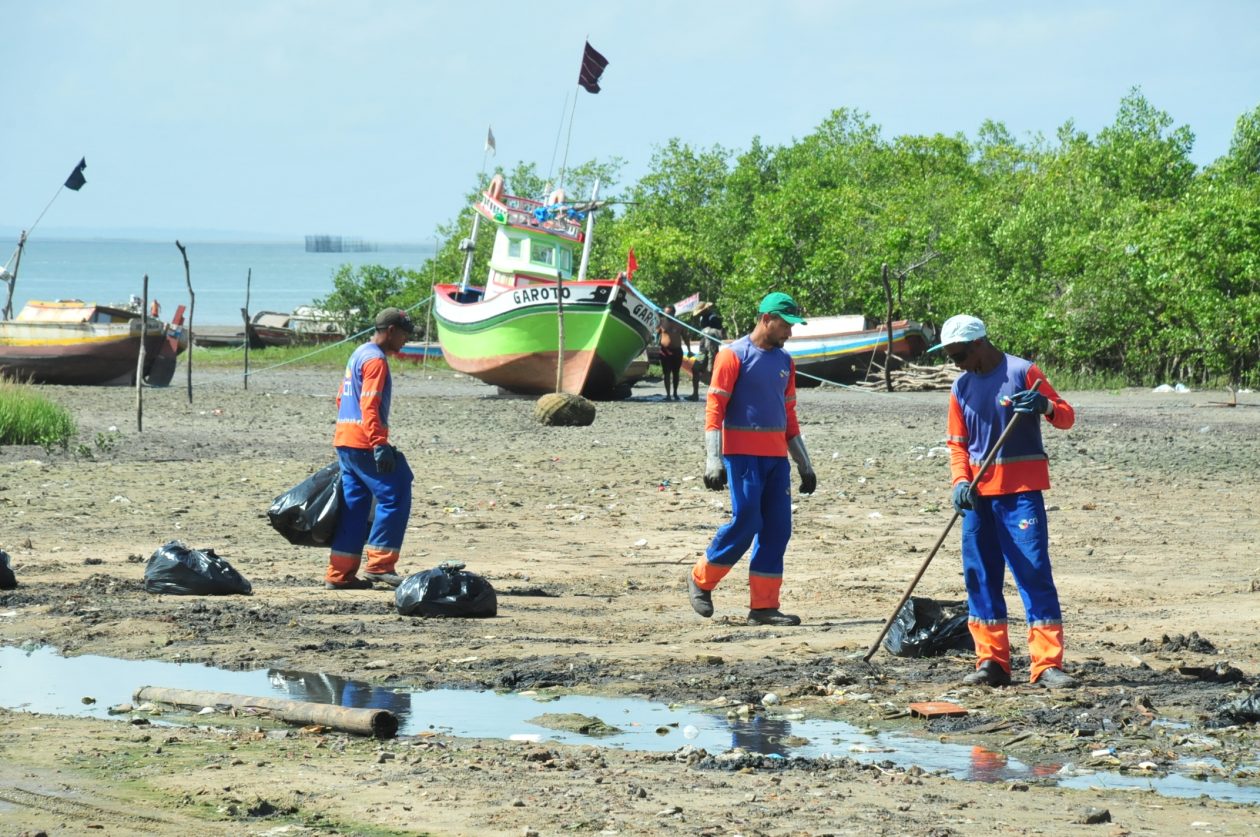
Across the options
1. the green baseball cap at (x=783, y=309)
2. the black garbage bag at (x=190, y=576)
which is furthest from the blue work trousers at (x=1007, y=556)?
the black garbage bag at (x=190, y=576)

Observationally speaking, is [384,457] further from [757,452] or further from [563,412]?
[563,412]

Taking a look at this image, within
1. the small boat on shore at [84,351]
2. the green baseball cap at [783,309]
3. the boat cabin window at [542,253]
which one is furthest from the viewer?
the boat cabin window at [542,253]

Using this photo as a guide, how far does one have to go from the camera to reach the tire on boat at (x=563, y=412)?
22.8 metres

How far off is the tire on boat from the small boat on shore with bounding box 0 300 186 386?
36.6 feet

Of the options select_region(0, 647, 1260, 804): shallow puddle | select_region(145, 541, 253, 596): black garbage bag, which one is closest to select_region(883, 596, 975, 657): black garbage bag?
select_region(0, 647, 1260, 804): shallow puddle

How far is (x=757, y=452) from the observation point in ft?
Result: 28.8

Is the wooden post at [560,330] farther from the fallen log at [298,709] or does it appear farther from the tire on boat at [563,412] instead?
the fallen log at [298,709]

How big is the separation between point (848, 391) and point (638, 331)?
5.03 m

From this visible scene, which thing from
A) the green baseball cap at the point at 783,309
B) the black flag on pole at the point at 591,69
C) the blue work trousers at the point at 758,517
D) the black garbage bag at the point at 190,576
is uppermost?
the black flag on pole at the point at 591,69

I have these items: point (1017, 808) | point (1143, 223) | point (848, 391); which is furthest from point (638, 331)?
point (1017, 808)

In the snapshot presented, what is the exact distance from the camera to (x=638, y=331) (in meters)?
28.8

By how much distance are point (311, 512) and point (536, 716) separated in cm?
340

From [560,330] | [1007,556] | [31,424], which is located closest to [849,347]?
[560,330]

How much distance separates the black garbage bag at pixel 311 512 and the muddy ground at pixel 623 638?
1.19 ft
